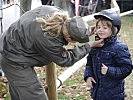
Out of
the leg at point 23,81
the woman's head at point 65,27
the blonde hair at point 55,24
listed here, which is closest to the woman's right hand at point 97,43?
the woman's head at point 65,27

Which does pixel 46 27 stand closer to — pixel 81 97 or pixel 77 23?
pixel 77 23

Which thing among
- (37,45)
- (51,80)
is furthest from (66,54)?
(51,80)

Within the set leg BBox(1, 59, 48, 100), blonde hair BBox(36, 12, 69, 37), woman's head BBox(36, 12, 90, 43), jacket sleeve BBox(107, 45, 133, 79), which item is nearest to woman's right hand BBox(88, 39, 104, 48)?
jacket sleeve BBox(107, 45, 133, 79)

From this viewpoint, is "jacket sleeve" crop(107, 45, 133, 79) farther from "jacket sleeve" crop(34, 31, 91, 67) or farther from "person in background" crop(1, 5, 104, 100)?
"jacket sleeve" crop(34, 31, 91, 67)

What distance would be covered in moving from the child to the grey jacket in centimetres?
21

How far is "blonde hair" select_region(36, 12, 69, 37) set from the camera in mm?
3113

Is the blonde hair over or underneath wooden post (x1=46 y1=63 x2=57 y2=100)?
over

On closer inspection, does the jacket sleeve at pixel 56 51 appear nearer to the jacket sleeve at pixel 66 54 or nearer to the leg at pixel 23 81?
the jacket sleeve at pixel 66 54

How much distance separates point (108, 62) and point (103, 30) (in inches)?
12.9

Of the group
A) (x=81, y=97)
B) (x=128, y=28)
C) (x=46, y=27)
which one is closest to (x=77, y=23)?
(x=46, y=27)

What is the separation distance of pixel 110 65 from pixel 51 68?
592 millimetres

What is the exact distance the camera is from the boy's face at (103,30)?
3438mm

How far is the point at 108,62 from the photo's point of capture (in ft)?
11.7

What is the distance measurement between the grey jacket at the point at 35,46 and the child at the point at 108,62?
0.21 metres
